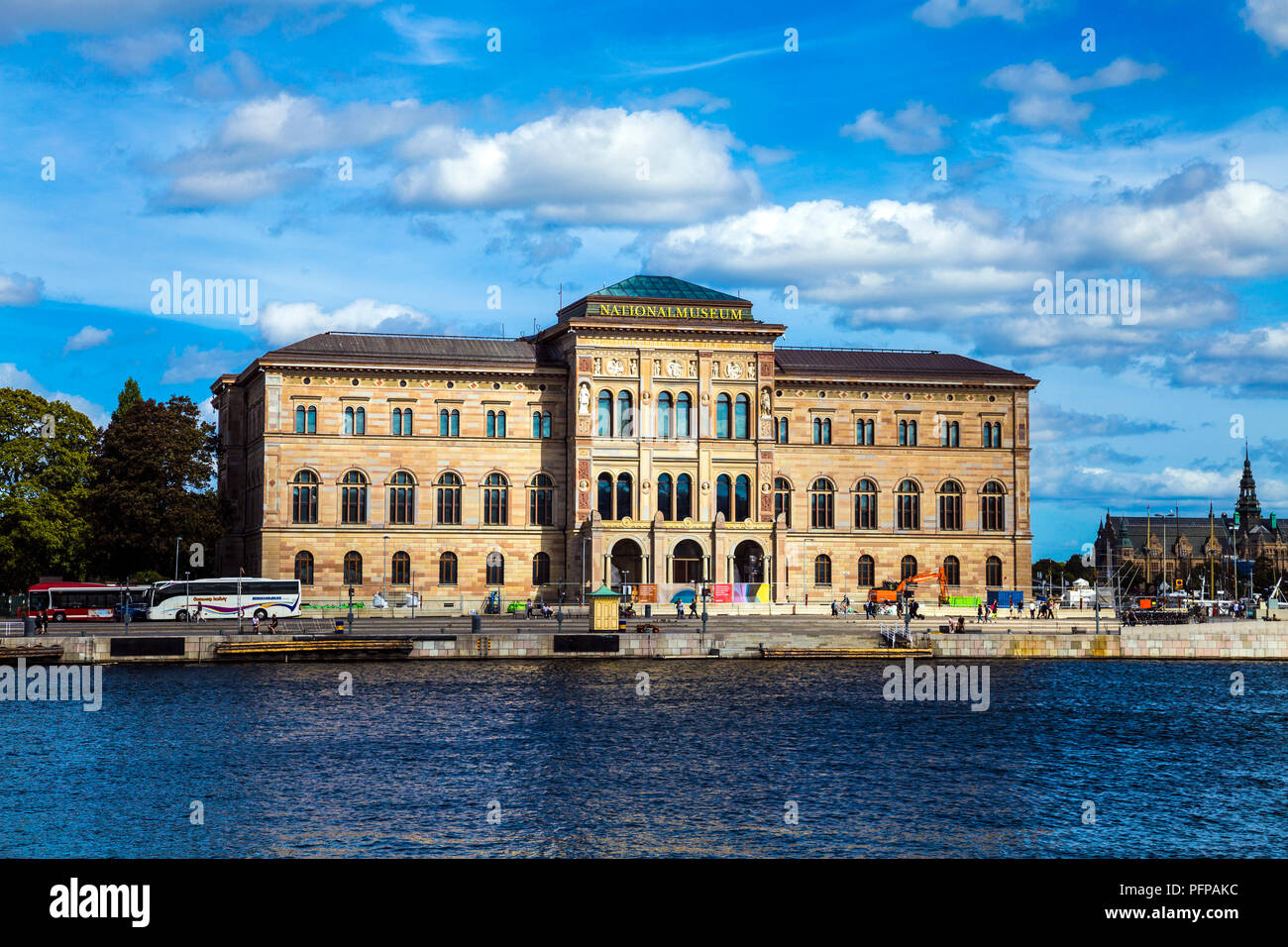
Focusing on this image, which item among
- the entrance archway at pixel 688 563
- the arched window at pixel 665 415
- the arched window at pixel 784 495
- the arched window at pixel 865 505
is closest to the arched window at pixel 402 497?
the arched window at pixel 665 415

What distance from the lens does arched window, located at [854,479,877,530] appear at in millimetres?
98125

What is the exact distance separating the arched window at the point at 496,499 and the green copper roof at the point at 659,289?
14092mm

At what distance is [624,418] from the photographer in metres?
92.5

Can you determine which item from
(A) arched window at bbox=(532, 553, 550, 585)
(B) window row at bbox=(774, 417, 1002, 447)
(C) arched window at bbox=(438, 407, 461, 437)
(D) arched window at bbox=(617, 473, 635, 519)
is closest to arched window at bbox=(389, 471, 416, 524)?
(C) arched window at bbox=(438, 407, 461, 437)

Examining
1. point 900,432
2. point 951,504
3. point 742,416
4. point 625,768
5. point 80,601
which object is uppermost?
point 742,416

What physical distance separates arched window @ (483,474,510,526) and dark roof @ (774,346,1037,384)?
2086cm

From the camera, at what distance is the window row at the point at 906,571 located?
9738 cm

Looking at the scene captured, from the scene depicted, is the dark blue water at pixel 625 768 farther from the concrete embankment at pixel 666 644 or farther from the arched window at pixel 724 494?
the arched window at pixel 724 494

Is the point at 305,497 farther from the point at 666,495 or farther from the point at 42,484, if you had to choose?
the point at 666,495

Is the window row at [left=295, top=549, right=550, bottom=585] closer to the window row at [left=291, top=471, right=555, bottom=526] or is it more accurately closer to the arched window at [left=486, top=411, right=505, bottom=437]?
the window row at [left=291, top=471, right=555, bottom=526]

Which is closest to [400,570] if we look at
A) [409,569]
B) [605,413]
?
[409,569]

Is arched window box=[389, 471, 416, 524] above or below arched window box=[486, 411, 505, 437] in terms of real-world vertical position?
below

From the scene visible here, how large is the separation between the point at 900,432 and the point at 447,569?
33052mm

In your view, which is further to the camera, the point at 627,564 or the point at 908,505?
the point at 908,505
